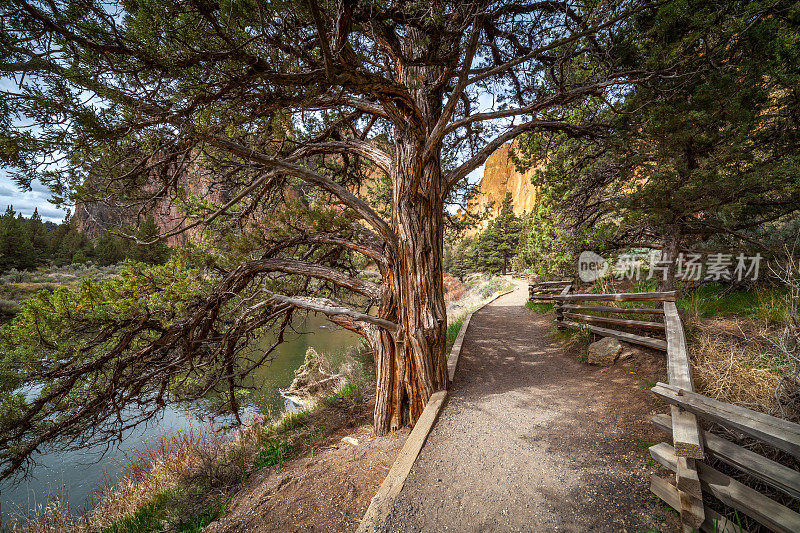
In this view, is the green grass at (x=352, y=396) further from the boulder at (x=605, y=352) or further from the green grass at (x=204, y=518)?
the boulder at (x=605, y=352)

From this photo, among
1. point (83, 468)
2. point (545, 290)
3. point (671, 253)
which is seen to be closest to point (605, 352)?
point (671, 253)

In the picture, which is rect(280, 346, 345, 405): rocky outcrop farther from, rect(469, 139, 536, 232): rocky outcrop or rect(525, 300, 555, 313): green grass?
rect(469, 139, 536, 232): rocky outcrop

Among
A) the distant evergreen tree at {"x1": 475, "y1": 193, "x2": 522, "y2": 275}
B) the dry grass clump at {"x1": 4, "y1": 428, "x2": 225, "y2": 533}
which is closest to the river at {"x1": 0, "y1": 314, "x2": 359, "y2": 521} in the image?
the dry grass clump at {"x1": 4, "y1": 428, "x2": 225, "y2": 533}

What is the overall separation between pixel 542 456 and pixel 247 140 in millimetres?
5514

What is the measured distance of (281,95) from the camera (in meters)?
2.35

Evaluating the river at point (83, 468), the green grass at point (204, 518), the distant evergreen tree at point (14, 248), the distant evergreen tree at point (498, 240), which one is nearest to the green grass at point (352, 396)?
the river at point (83, 468)

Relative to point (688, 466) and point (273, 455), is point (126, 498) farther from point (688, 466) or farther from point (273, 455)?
point (688, 466)

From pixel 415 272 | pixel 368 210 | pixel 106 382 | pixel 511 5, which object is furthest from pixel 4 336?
pixel 511 5

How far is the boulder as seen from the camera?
5113 mm

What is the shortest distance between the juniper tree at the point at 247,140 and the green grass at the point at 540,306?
8.23 meters

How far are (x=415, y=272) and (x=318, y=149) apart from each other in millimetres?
2405

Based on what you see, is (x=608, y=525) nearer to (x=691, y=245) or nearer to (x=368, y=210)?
(x=368, y=210)

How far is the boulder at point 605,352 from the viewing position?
16.8 feet

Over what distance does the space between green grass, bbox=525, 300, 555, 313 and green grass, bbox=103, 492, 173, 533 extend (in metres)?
11.7
